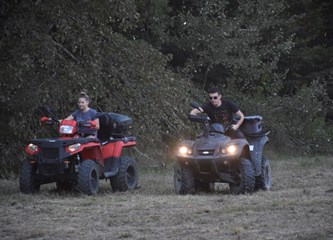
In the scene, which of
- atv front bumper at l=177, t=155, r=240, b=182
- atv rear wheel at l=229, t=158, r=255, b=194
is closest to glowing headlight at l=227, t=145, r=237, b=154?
atv front bumper at l=177, t=155, r=240, b=182

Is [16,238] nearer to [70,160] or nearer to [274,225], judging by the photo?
[274,225]

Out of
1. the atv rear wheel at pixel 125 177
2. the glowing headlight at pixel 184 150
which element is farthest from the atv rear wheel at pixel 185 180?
the atv rear wheel at pixel 125 177

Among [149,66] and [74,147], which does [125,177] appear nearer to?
[74,147]

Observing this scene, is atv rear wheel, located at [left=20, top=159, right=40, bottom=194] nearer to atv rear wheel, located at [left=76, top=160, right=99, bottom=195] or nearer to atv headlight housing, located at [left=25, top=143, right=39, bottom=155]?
atv headlight housing, located at [left=25, top=143, right=39, bottom=155]

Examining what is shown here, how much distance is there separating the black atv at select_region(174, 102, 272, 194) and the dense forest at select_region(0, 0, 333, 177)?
13.6 ft

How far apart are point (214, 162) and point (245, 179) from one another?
1.69ft

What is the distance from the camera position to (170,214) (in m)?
9.95

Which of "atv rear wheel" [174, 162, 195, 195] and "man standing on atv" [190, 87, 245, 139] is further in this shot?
"man standing on atv" [190, 87, 245, 139]

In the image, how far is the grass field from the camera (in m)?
Result: 8.48

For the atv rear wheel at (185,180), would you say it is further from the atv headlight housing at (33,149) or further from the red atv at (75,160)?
the atv headlight housing at (33,149)

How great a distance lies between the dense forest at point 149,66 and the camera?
53.2ft

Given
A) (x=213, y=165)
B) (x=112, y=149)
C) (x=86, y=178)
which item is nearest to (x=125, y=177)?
(x=112, y=149)

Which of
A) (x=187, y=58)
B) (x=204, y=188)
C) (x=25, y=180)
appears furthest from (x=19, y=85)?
(x=187, y=58)

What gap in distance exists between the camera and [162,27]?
2367cm
